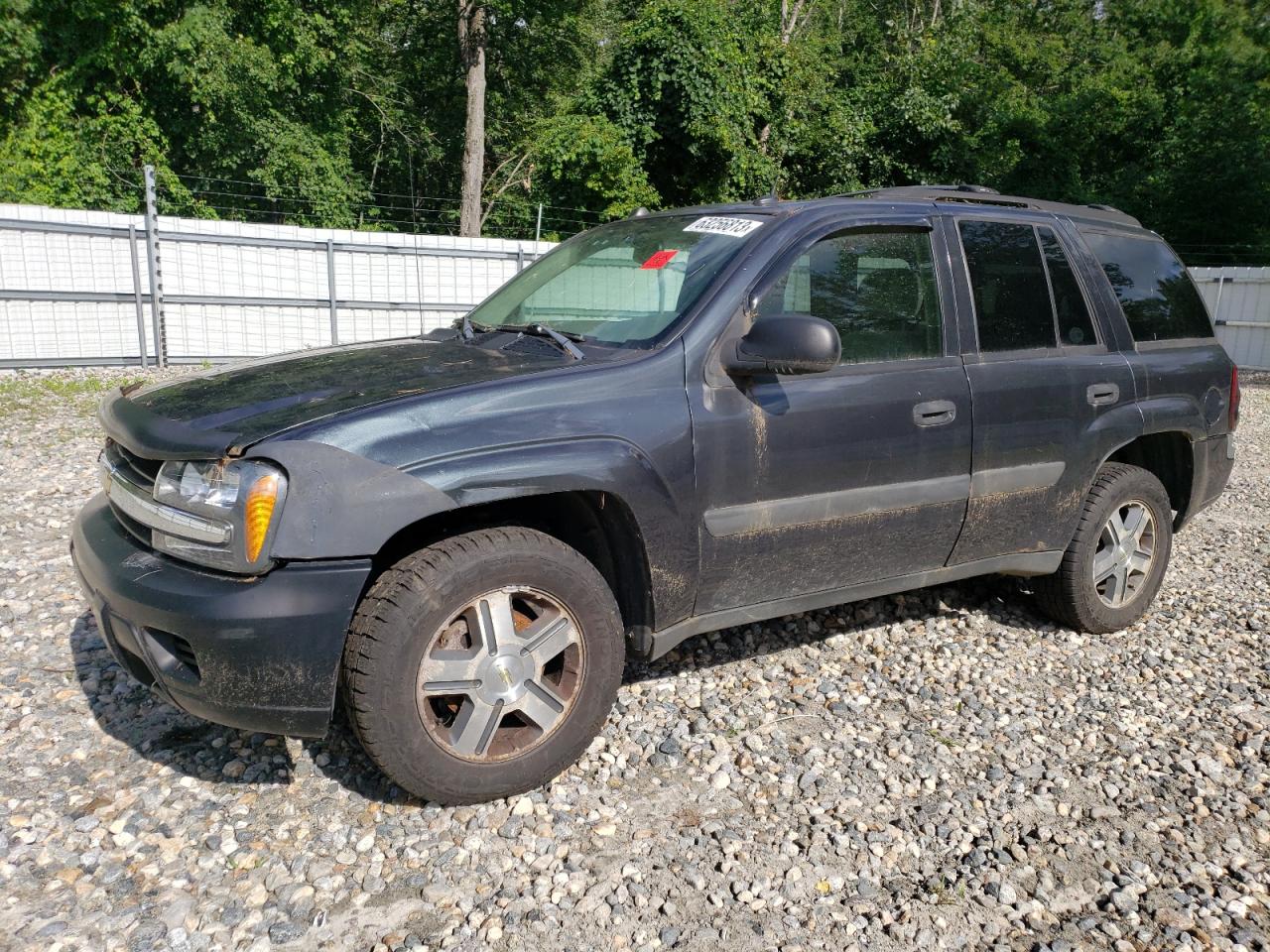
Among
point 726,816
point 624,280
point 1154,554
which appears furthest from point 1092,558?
point 624,280

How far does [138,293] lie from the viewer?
13.4 metres

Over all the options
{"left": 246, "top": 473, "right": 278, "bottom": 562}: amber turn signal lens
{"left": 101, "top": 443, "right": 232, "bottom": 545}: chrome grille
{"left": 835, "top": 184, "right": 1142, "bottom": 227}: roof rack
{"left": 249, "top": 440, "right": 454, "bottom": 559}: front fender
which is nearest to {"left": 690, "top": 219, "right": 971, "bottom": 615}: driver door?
{"left": 835, "top": 184, "right": 1142, "bottom": 227}: roof rack

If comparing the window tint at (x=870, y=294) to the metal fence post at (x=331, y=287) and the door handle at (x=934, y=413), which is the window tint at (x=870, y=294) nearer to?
the door handle at (x=934, y=413)

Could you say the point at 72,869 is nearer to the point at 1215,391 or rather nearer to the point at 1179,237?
the point at 1215,391

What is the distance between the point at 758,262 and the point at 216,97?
22.3m

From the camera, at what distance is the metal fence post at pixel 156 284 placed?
13250mm

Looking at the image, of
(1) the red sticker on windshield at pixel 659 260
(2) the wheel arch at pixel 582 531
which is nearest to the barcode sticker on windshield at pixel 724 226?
(1) the red sticker on windshield at pixel 659 260

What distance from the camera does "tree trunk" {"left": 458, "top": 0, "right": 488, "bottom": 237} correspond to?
20.8 meters

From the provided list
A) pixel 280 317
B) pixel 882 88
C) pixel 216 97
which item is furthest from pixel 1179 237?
pixel 216 97

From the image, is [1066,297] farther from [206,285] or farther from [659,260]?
[206,285]

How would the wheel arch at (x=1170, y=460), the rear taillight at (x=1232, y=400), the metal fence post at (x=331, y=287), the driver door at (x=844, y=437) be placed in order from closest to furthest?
the driver door at (x=844, y=437) < the wheel arch at (x=1170, y=460) < the rear taillight at (x=1232, y=400) < the metal fence post at (x=331, y=287)

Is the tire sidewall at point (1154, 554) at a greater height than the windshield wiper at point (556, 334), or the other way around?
the windshield wiper at point (556, 334)

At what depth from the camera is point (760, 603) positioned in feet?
11.7

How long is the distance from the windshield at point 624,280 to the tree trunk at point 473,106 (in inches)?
694
